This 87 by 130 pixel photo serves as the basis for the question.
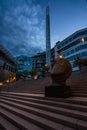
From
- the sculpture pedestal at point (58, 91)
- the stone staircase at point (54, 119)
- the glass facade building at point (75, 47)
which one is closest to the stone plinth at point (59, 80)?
the sculpture pedestal at point (58, 91)

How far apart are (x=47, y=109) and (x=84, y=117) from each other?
1907mm

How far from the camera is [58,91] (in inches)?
284

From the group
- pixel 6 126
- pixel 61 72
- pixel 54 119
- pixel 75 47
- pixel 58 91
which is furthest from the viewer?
pixel 75 47

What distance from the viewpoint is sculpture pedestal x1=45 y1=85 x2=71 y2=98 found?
6977 mm

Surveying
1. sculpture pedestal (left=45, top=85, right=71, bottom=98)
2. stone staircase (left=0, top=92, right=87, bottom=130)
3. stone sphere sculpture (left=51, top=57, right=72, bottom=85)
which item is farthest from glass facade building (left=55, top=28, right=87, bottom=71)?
stone staircase (left=0, top=92, right=87, bottom=130)

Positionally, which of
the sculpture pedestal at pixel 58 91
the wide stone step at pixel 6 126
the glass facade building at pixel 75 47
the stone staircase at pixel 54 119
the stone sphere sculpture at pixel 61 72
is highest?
the glass facade building at pixel 75 47

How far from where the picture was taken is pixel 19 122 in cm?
487

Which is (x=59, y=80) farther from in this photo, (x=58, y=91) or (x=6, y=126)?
A: (x=6, y=126)

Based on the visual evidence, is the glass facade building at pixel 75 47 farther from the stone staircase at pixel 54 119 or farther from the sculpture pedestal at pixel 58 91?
the stone staircase at pixel 54 119

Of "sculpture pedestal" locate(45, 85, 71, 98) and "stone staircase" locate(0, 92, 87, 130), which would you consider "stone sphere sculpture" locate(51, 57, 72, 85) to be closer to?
"sculpture pedestal" locate(45, 85, 71, 98)

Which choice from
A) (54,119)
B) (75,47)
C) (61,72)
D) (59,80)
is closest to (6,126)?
(54,119)

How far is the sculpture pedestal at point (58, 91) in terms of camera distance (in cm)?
698

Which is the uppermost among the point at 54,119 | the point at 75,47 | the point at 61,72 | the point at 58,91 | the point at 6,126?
the point at 75,47

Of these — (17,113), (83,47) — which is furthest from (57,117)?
(83,47)
